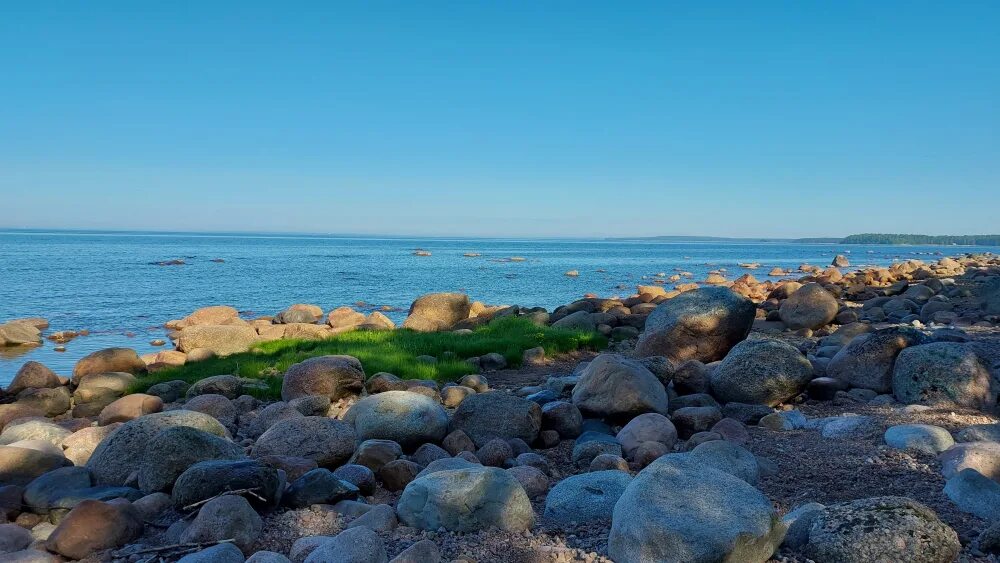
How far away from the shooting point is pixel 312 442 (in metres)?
6.38

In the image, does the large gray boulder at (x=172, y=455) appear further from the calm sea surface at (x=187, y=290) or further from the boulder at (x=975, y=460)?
the calm sea surface at (x=187, y=290)

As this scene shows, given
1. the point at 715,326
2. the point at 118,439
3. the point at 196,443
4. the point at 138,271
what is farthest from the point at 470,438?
the point at 138,271

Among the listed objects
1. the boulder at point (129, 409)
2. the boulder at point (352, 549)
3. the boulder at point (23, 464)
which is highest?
the boulder at point (352, 549)

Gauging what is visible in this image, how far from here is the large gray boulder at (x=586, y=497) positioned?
471 cm

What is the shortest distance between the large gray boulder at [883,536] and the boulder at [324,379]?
6765mm

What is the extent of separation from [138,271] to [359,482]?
45766mm

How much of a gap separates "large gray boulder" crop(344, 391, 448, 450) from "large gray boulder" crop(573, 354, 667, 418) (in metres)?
1.76

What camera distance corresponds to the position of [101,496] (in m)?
5.59

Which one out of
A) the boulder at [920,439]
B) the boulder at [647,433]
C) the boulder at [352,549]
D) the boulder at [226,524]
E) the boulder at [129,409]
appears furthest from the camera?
the boulder at [129,409]

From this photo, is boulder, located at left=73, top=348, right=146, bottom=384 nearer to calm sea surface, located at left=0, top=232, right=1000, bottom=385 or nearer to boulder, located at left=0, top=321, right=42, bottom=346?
calm sea surface, located at left=0, top=232, right=1000, bottom=385

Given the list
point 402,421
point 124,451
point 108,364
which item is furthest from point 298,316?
point 124,451

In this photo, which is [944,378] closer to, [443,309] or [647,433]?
[647,433]

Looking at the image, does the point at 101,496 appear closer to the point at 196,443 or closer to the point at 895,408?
the point at 196,443

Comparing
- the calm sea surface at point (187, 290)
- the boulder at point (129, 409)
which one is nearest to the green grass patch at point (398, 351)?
the boulder at point (129, 409)
